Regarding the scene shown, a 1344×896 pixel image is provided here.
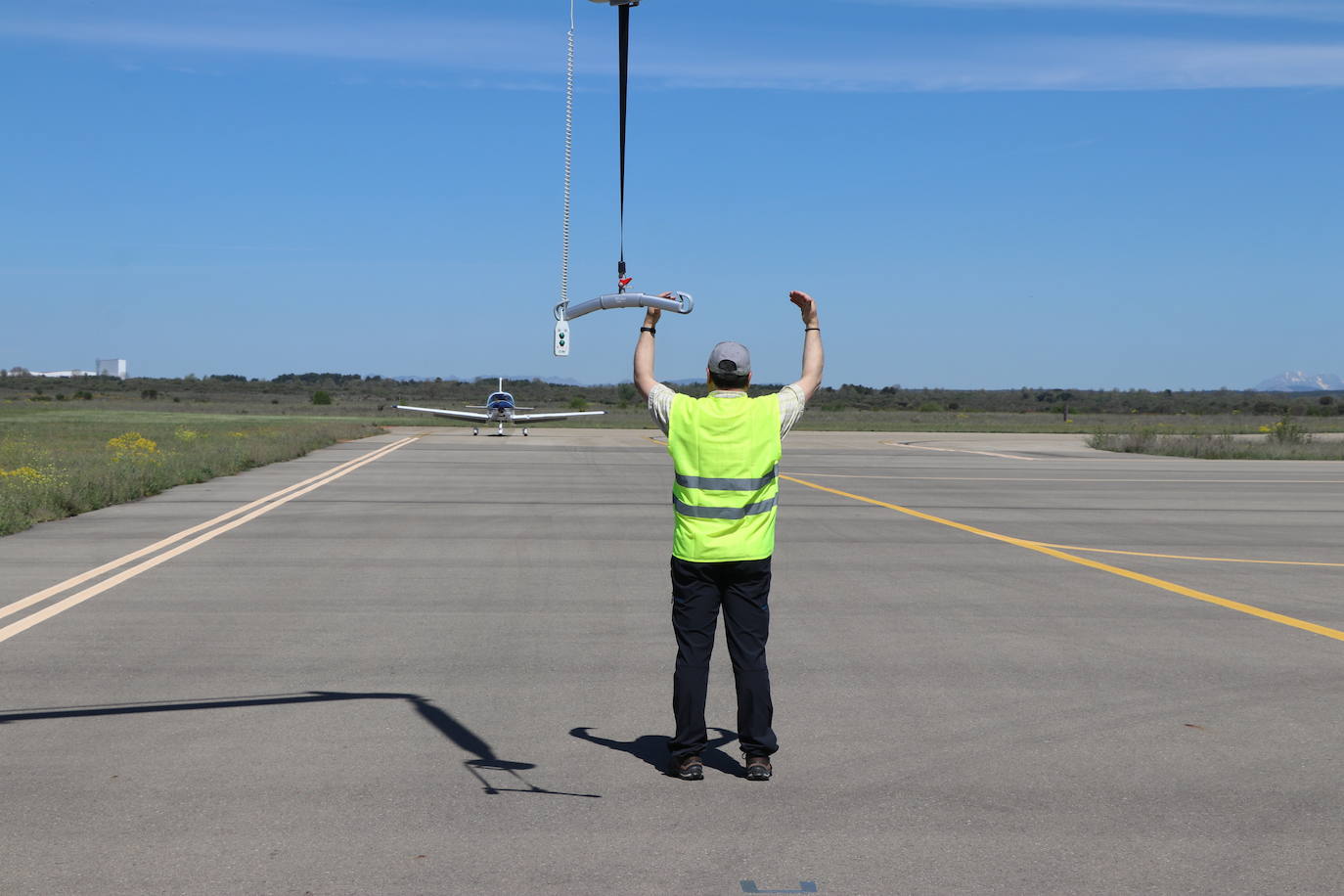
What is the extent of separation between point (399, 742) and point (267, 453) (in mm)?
28440

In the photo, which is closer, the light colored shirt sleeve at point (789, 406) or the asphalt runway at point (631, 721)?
the asphalt runway at point (631, 721)

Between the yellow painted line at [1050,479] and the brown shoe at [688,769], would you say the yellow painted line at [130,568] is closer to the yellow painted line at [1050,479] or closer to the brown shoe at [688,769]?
the brown shoe at [688,769]

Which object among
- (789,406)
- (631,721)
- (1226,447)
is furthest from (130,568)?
(1226,447)

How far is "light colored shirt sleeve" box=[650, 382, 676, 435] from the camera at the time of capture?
5.95m

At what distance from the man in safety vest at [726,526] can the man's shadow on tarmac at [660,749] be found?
0.37 ft

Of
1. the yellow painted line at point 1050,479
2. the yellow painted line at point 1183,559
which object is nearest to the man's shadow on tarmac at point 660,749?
the yellow painted line at point 1183,559

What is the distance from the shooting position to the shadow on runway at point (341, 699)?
18.0 ft

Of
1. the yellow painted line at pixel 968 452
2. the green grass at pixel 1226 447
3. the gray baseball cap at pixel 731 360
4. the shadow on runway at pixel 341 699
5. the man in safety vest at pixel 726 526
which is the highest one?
the gray baseball cap at pixel 731 360

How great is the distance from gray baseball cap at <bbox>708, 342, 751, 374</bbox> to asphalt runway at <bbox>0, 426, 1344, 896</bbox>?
5.78 ft

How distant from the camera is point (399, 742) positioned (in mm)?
5895

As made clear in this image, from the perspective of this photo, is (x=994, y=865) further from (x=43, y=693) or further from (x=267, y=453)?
(x=267, y=453)

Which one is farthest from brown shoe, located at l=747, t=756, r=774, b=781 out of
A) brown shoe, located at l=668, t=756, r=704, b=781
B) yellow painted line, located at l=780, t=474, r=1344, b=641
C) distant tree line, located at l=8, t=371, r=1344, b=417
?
distant tree line, located at l=8, t=371, r=1344, b=417

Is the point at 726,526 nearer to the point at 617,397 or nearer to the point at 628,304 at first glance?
the point at 628,304

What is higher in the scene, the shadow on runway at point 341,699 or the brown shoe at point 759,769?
→ the brown shoe at point 759,769
